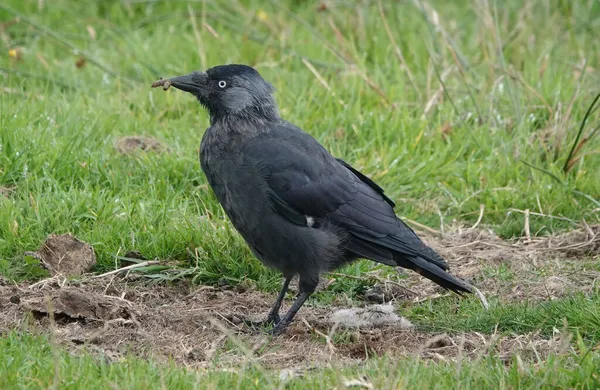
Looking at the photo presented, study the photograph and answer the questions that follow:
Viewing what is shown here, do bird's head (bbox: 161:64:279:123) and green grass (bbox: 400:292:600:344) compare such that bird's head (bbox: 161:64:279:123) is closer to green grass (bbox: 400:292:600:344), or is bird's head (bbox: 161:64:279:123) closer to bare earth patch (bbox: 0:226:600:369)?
bare earth patch (bbox: 0:226:600:369)

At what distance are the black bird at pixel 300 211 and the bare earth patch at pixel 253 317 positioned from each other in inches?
10.6

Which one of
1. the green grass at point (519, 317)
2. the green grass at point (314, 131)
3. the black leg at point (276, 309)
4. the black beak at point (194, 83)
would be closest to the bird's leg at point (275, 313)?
the black leg at point (276, 309)

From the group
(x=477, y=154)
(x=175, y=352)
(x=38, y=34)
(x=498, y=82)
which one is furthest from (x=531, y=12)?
(x=175, y=352)

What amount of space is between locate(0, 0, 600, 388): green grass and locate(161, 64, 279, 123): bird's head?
70cm

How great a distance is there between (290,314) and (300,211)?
54 cm

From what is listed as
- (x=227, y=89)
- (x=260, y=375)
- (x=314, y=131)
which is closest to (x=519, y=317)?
(x=260, y=375)

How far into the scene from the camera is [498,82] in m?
7.40

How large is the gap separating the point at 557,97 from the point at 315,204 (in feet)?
9.88

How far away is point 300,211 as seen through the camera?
16.3 feet

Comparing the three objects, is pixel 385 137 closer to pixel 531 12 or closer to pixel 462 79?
pixel 462 79

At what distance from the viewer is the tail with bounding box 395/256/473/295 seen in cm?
489

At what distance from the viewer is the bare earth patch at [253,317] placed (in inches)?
169

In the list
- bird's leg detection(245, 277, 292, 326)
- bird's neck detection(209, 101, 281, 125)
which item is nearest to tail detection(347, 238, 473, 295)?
bird's leg detection(245, 277, 292, 326)

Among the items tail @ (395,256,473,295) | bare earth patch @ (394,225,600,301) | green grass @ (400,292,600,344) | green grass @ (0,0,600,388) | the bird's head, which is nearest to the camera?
green grass @ (400,292,600,344)
